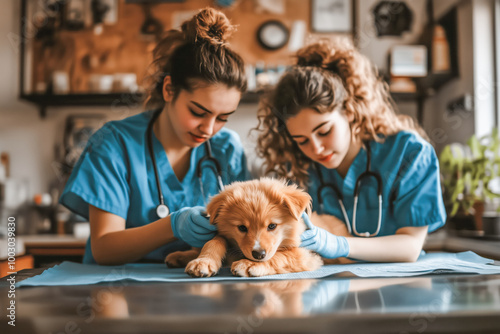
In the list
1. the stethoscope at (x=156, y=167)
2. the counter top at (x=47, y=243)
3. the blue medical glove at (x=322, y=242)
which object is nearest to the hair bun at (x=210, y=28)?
the stethoscope at (x=156, y=167)

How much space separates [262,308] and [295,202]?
0.46 metres

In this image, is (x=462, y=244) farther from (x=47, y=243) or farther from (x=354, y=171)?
(x=47, y=243)

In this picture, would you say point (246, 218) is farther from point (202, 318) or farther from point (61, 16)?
point (61, 16)

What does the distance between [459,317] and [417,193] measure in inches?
28.9

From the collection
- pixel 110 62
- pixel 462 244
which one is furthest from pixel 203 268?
pixel 110 62

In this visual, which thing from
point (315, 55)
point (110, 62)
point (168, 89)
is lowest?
point (168, 89)

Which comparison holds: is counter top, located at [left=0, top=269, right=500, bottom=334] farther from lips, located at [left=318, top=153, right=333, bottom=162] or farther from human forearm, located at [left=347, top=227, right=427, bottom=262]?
lips, located at [left=318, top=153, right=333, bottom=162]

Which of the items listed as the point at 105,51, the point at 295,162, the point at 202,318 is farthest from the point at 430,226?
the point at 105,51

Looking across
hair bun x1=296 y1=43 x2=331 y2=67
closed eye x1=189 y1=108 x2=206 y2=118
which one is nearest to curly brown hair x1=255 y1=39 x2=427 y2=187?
hair bun x1=296 y1=43 x2=331 y2=67

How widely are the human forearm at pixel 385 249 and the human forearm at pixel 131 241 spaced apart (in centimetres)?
60

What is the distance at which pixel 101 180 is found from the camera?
4.35 ft

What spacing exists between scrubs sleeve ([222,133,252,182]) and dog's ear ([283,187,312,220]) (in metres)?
0.46

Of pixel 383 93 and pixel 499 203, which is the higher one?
pixel 383 93

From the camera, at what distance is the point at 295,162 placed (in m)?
1.61
